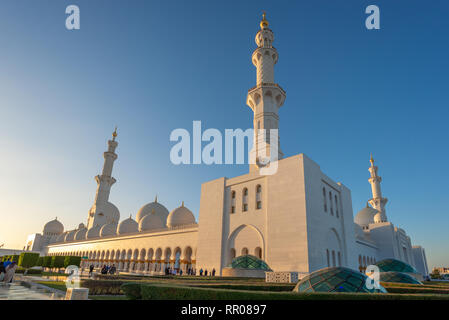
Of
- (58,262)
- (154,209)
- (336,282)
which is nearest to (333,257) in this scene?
(336,282)

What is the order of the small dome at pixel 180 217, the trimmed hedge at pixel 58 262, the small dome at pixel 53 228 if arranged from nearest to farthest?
the trimmed hedge at pixel 58 262 < the small dome at pixel 180 217 < the small dome at pixel 53 228

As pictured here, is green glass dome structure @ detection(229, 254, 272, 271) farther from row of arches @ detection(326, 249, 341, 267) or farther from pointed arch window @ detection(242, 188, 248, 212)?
row of arches @ detection(326, 249, 341, 267)

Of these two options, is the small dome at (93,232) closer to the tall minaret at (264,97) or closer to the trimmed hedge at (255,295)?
the tall minaret at (264,97)

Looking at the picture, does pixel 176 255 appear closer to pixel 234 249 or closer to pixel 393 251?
pixel 234 249

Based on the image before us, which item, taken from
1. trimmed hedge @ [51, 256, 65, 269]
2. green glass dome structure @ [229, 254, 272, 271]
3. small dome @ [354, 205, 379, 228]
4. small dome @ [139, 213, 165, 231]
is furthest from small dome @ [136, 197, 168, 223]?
small dome @ [354, 205, 379, 228]

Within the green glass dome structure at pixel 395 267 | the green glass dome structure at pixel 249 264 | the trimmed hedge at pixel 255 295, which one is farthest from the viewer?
the green glass dome structure at pixel 395 267

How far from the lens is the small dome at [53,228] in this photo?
197 feet

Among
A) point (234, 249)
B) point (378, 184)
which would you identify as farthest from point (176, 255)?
point (378, 184)

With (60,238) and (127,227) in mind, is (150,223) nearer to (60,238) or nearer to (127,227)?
(127,227)

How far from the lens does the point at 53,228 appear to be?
60562 millimetres

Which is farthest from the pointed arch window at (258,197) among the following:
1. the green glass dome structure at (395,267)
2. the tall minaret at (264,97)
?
the green glass dome structure at (395,267)

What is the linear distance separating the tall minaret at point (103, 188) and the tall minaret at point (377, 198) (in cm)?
4240

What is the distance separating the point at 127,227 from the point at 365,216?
115 ft
